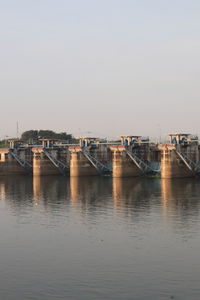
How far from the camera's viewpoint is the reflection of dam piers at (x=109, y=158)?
4390 inches

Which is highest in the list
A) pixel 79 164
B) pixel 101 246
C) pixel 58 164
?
pixel 79 164

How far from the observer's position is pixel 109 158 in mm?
134250

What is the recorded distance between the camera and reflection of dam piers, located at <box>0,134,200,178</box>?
11150cm

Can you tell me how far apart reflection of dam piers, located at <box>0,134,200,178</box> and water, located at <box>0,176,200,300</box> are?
24261 millimetres

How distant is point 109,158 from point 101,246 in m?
87.8

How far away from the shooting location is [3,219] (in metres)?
65.1

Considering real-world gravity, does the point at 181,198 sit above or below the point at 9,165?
below

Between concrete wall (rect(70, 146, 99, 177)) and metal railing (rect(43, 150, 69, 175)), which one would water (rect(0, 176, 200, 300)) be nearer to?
concrete wall (rect(70, 146, 99, 177))

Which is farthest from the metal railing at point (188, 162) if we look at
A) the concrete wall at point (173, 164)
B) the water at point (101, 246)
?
the water at point (101, 246)

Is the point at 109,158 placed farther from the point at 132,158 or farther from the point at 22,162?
the point at 22,162

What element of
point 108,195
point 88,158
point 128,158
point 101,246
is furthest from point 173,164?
point 101,246

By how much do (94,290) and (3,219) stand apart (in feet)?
110

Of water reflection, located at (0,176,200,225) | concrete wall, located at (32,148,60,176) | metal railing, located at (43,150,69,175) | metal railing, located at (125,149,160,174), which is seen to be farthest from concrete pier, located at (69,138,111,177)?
metal railing, located at (125,149,160,174)

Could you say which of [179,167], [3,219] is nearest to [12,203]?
[3,219]
